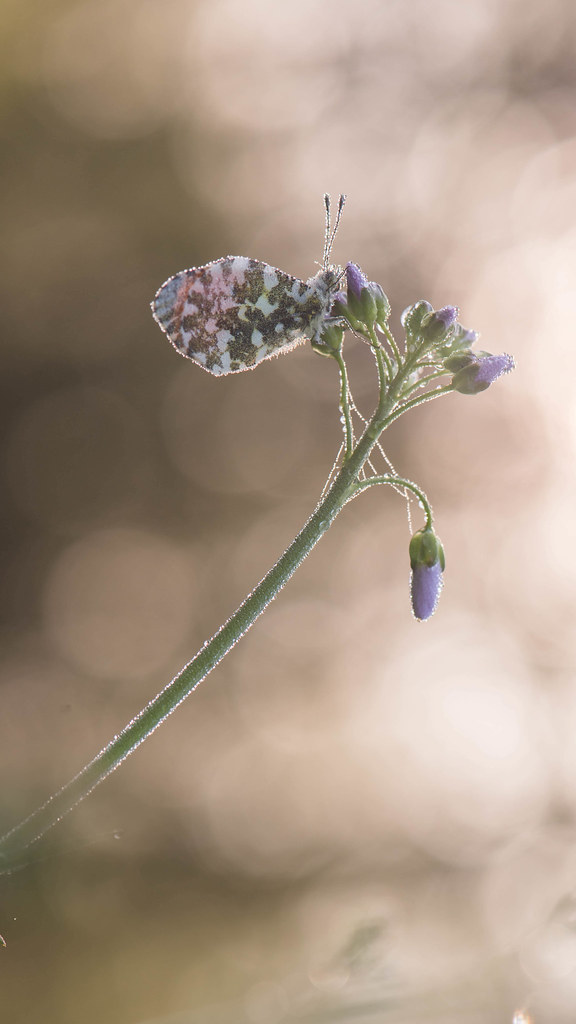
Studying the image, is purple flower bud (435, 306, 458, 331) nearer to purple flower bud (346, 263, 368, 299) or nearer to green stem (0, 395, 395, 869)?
purple flower bud (346, 263, 368, 299)

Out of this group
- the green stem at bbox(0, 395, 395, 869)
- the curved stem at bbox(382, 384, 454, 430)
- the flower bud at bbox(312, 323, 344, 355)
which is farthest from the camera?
the flower bud at bbox(312, 323, 344, 355)

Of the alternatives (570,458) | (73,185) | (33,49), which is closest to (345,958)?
(570,458)

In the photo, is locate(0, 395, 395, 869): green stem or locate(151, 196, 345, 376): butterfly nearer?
locate(0, 395, 395, 869): green stem

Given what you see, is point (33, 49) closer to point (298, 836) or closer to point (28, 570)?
point (28, 570)

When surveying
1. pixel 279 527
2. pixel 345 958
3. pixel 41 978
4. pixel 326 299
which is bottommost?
pixel 41 978

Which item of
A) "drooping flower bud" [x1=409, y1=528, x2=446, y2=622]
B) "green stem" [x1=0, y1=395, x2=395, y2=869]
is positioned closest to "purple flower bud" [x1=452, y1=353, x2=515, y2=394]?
"drooping flower bud" [x1=409, y1=528, x2=446, y2=622]

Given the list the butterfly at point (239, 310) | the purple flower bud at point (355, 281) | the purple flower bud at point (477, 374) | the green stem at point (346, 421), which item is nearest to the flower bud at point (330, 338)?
the butterfly at point (239, 310)
